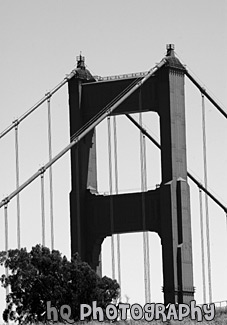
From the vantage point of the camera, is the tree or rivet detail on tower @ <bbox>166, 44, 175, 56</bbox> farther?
rivet detail on tower @ <bbox>166, 44, 175, 56</bbox>

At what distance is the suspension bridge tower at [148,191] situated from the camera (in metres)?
122

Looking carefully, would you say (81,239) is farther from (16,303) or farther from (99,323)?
(99,323)

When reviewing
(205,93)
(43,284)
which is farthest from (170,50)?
(43,284)

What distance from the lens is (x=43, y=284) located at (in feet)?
350

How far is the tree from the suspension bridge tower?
12002mm

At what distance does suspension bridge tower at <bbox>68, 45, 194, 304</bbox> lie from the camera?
12181 centimetres

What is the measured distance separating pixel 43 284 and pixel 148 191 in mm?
18725

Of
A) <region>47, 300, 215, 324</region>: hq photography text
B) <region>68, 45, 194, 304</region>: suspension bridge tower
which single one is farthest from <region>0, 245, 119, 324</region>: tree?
<region>68, 45, 194, 304</region>: suspension bridge tower

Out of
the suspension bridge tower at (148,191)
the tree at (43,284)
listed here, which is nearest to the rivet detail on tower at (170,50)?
the suspension bridge tower at (148,191)

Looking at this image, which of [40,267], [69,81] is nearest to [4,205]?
[40,267]

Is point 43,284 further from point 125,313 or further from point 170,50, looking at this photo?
point 170,50

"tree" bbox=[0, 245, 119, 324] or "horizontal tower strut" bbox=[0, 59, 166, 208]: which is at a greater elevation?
"horizontal tower strut" bbox=[0, 59, 166, 208]

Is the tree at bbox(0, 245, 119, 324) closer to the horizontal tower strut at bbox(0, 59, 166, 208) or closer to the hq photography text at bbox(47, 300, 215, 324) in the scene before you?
the hq photography text at bbox(47, 300, 215, 324)

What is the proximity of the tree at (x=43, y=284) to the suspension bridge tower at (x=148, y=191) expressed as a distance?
39.4 feet
